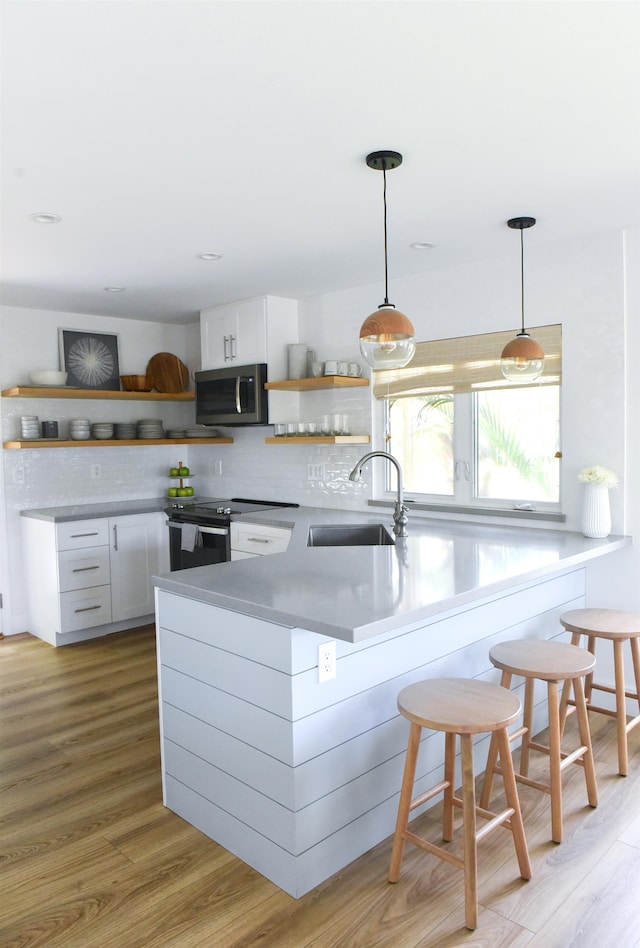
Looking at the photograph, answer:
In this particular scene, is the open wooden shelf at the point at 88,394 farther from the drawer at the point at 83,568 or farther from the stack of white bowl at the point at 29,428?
the drawer at the point at 83,568

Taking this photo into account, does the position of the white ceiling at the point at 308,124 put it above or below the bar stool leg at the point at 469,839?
above

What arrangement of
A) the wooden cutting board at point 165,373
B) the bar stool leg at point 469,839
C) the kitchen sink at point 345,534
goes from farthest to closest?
the wooden cutting board at point 165,373, the kitchen sink at point 345,534, the bar stool leg at point 469,839

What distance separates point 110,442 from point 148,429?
0.38 metres

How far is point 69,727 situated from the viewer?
333 centimetres

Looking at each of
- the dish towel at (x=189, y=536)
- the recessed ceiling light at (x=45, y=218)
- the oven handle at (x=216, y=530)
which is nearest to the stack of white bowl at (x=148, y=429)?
the dish towel at (x=189, y=536)

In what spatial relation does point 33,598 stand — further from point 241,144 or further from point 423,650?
point 241,144

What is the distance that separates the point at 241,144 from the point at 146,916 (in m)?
2.45

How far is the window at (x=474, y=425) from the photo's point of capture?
11.9 ft

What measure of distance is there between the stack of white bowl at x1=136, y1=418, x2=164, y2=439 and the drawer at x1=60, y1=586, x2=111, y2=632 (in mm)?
1301

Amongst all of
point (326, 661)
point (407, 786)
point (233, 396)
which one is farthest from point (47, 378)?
point (407, 786)

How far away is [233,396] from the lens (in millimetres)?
4793

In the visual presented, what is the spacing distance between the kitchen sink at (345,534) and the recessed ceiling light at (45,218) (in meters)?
2.04

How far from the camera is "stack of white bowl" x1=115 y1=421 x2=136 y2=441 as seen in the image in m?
5.27

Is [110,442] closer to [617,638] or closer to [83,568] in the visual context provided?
[83,568]
